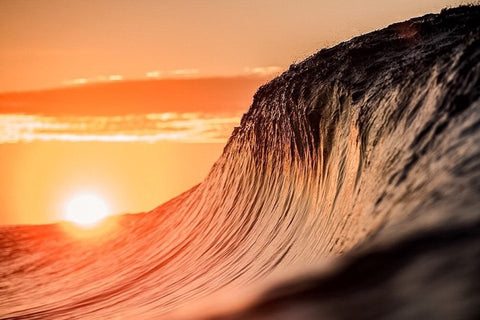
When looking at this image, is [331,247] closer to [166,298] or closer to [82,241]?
[166,298]

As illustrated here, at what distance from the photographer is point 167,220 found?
18109 mm

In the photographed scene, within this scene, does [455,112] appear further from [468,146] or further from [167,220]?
[167,220]

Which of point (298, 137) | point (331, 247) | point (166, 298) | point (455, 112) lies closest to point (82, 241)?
point (166, 298)

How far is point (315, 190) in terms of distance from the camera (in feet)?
34.8

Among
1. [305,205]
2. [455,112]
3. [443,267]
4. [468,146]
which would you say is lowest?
[443,267]

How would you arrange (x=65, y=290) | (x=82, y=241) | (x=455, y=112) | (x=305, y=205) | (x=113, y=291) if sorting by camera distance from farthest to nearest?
(x=82, y=241) → (x=65, y=290) → (x=113, y=291) → (x=305, y=205) → (x=455, y=112)

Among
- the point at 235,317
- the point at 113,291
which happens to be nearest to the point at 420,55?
the point at 235,317

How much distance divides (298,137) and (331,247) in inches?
140

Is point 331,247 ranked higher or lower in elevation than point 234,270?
lower

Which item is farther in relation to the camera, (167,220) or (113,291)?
(167,220)

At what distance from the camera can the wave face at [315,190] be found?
6.52 metres

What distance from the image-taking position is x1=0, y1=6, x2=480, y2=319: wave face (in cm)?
652

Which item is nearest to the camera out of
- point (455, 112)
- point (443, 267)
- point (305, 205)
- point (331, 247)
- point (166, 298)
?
point (443, 267)

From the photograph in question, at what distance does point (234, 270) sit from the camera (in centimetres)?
1159
